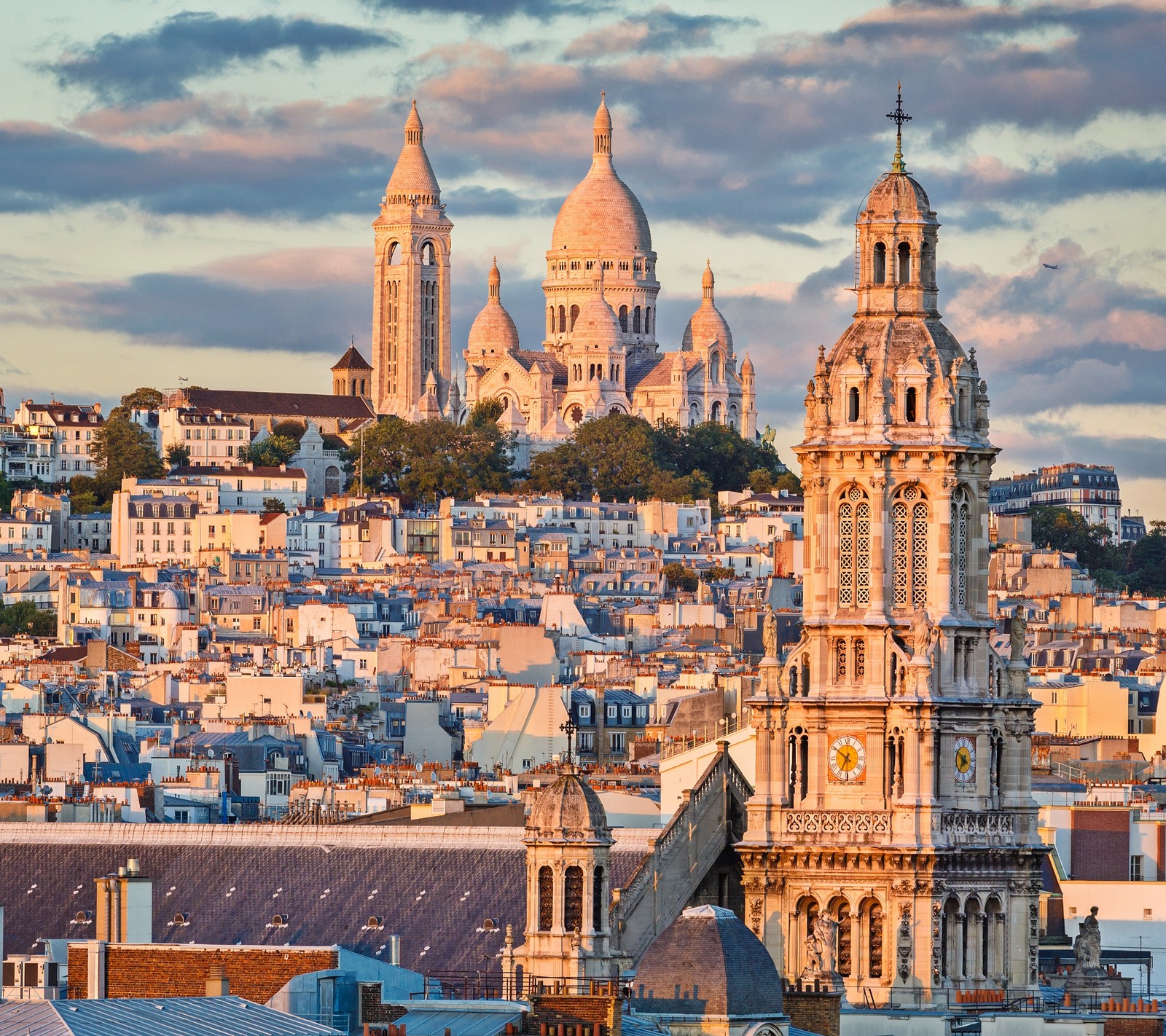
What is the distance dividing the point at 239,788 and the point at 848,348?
132 feet

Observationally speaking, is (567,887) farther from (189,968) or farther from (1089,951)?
(1089,951)

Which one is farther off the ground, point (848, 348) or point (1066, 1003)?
point (848, 348)

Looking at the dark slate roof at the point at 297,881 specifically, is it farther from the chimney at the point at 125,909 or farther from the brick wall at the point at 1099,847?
the brick wall at the point at 1099,847

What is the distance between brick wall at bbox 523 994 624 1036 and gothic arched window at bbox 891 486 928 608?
12908mm

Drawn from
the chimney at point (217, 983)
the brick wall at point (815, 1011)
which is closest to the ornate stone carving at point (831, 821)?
the brick wall at point (815, 1011)

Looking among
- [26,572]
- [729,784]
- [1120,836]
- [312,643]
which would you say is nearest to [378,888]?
[729,784]

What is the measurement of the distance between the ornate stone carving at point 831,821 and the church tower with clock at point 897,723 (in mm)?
16

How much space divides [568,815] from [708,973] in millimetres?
5555

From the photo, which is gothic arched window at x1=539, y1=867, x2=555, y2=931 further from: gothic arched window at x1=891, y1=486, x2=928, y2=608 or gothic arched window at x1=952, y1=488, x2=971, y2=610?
gothic arched window at x1=952, y1=488, x2=971, y2=610

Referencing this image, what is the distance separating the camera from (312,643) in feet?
505

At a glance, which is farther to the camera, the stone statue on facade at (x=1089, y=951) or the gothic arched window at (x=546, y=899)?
the stone statue on facade at (x=1089, y=951)

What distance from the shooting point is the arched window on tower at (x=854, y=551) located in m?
48.0

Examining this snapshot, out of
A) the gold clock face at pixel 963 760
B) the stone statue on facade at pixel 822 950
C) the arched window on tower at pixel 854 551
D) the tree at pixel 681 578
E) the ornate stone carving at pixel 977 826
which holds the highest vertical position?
the tree at pixel 681 578

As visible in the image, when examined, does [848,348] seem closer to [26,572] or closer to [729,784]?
[729,784]
